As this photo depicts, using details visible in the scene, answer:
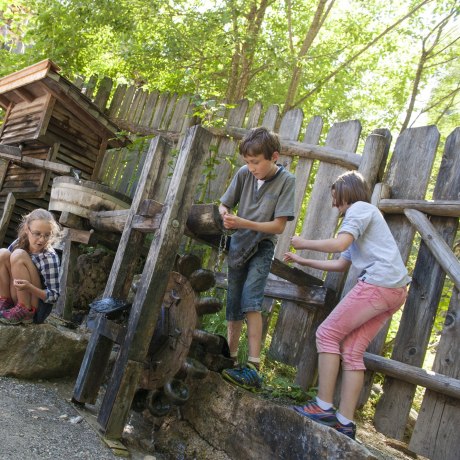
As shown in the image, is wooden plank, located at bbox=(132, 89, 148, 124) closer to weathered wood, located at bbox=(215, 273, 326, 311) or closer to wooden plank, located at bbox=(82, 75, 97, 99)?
wooden plank, located at bbox=(82, 75, 97, 99)

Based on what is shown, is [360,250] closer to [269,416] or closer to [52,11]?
[269,416]

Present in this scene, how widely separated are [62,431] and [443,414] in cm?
236

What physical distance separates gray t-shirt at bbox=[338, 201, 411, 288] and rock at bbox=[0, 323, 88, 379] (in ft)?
6.98

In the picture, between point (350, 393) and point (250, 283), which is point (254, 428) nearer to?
point (350, 393)

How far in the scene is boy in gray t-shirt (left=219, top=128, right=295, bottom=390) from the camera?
3035 millimetres

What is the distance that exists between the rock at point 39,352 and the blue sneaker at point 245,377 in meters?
1.28

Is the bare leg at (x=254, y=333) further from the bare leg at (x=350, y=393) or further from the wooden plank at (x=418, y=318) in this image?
the wooden plank at (x=418, y=318)

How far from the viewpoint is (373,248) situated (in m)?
2.92

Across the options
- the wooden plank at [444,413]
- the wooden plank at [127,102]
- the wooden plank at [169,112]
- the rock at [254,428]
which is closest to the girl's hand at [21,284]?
the rock at [254,428]

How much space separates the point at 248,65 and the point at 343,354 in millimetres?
6385

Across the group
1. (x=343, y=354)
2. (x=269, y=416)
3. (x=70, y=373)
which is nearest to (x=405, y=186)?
(x=343, y=354)

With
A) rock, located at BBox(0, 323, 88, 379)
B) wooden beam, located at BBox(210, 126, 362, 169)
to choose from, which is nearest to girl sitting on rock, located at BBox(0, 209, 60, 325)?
rock, located at BBox(0, 323, 88, 379)

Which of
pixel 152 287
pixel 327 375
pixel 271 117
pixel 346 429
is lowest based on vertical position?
pixel 346 429

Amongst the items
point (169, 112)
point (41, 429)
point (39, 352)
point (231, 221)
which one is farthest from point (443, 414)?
point (169, 112)
